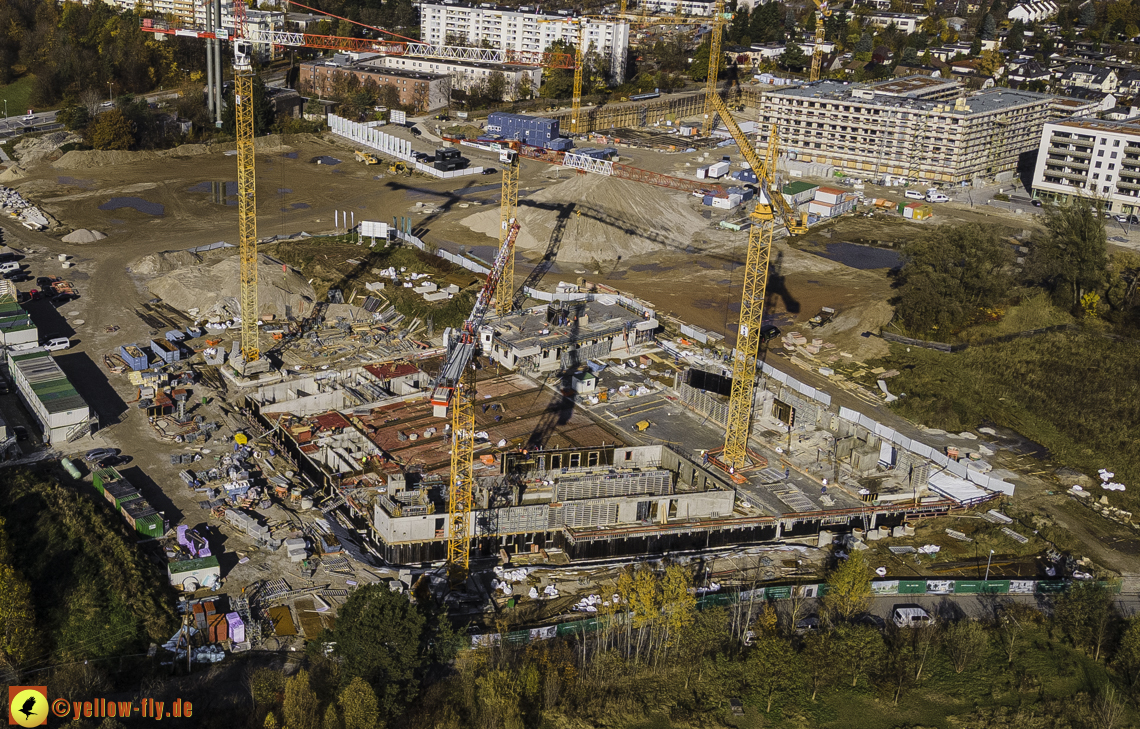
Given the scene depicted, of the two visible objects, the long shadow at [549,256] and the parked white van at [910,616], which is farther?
the long shadow at [549,256]

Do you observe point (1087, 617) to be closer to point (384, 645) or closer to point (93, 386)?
point (384, 645)

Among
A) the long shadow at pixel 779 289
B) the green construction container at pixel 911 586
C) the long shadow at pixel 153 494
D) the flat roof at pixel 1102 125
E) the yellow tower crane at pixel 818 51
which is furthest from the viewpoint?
the yellow tower crane at pixel 818 51

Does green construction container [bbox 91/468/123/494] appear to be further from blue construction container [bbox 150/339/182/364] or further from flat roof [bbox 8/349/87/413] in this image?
blue construction container [bbox 150/339/182/364]

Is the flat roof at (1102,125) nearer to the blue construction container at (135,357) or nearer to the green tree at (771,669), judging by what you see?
the green tree at (771,669)

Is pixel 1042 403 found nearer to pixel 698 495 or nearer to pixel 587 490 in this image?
pixel 698 495

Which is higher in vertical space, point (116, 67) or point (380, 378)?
point (116, 67)

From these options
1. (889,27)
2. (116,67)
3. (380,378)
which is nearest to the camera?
(380,378)

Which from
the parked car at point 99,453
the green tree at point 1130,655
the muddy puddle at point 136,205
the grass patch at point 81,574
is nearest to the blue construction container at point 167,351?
the parked car at point 99,453

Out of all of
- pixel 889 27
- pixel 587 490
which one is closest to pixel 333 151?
pixel 587 490
